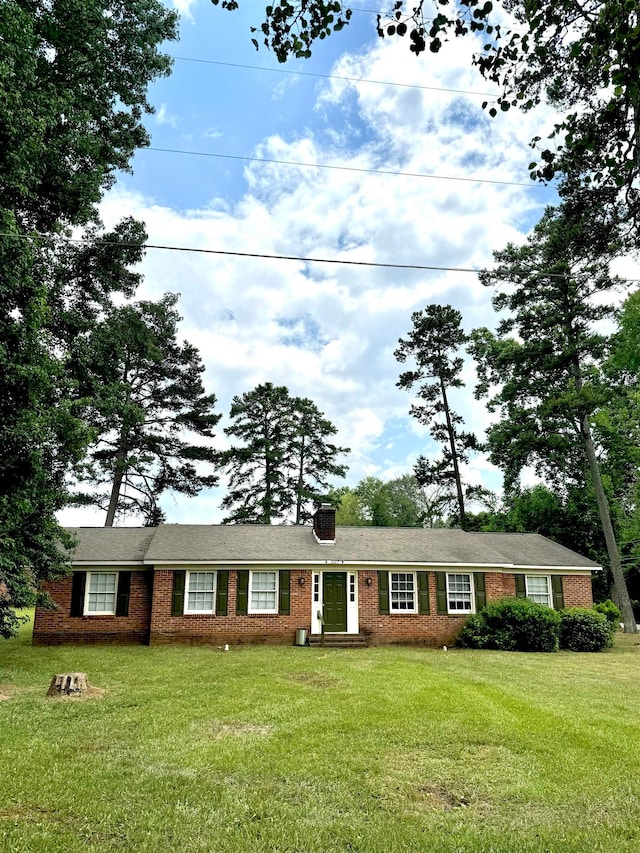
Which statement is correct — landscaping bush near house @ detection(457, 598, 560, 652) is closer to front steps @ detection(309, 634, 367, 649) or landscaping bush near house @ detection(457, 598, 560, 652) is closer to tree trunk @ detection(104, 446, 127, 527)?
front steps @ detection(309, 634, 367, 649)

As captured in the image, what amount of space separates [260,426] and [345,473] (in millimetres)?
6454

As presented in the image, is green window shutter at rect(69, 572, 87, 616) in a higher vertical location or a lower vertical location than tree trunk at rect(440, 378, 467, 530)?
lower

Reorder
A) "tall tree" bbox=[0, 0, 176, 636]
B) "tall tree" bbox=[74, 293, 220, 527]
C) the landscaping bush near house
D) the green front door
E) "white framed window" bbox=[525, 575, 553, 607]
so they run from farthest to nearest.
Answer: "tall tree" bbox=[74, 293, 220, 527] → "white framed window" bbox=[525, 575, 553, 607] → the green front door → the landscaping bush near house → "tall tree" bbox=[0, 0, 176, 636]

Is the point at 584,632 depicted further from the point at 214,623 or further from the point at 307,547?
the point at 214,623

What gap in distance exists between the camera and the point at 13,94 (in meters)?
10.3

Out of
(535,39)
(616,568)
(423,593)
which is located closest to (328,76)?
(535,39)

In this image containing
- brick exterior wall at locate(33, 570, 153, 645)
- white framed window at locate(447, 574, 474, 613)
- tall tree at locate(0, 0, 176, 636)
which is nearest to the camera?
tall tree at locate(0, 0, 176, 636)

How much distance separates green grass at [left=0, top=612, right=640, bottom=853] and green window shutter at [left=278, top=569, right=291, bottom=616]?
5.53 meters

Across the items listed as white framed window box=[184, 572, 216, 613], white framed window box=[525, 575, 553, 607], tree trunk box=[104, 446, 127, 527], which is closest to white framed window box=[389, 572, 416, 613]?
white framed window box=[525, 575, 553, 607]

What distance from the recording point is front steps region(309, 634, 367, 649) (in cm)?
1608

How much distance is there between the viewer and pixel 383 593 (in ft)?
56.3

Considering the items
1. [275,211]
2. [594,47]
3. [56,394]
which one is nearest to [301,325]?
[275,211]

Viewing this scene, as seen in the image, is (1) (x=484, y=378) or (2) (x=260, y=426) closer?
(1) (x=484, y=378)

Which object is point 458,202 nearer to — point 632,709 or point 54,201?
point 632,709
